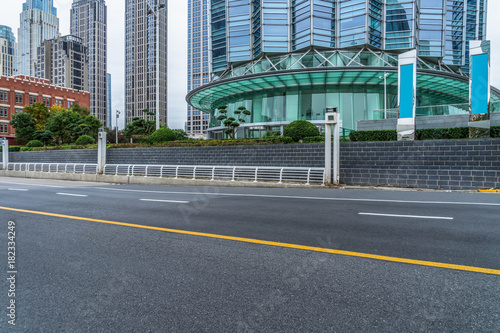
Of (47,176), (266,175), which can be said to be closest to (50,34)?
(47,176)

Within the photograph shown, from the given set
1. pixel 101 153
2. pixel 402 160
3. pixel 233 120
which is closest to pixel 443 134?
pixel 402 160

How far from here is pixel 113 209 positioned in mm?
8547

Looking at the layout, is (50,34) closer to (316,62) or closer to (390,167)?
(316,62)

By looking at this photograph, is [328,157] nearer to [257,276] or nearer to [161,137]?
[257,276]

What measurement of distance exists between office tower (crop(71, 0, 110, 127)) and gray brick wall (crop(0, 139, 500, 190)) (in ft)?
532

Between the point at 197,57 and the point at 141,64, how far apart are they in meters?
28.7

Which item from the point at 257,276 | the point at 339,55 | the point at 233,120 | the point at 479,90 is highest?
the point at 339,55

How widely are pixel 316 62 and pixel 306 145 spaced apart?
19.1 meters

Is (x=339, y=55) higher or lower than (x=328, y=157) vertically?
higher

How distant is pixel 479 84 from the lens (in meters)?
14.0

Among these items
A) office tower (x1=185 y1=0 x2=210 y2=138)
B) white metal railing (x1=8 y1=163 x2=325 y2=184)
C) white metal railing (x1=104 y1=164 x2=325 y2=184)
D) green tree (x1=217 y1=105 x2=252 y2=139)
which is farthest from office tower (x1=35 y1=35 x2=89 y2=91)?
white metal railing (x1=104 y1=164 x2=325 y2=184)

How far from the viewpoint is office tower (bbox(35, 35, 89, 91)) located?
141 metres

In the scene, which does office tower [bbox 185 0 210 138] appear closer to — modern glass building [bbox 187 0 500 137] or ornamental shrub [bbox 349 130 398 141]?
modern glass building [bbox 187 0 500 137]

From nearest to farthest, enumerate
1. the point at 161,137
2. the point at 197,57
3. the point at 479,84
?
1. the point at 479,84
2. the point at 161,137
3. the point at 197,57
